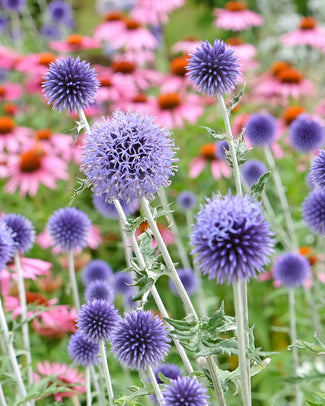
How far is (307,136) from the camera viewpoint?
2.78 m

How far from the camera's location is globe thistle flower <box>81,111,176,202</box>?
124 centimetres

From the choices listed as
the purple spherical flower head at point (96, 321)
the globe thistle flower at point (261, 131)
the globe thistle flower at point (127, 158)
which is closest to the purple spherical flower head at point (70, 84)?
the globe thistle flower at point (127, 158)

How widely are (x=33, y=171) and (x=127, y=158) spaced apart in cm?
226

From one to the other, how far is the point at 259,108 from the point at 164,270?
4031 millimetres

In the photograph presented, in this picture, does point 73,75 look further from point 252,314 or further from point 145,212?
point 252,314

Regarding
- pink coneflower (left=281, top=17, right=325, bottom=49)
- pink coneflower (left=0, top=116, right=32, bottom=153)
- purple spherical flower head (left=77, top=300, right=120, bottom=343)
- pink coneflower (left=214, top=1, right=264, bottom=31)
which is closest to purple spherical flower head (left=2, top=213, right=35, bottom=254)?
purple spherical flower head (left=77, top=300, right=120, bottom=343)

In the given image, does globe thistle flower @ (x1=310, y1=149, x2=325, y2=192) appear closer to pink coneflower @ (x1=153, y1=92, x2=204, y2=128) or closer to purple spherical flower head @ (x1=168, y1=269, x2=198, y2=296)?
purple spherical flower head @ (x1=168, y1=269, x2=198, y2=296)

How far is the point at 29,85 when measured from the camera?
393 cm

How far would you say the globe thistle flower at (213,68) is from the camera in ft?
4.80

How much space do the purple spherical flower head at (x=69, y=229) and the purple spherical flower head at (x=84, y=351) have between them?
1.50ft

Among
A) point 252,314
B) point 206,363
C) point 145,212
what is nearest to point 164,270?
point 145,212

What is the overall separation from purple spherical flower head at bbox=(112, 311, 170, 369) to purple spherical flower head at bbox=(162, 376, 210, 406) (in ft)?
0.79

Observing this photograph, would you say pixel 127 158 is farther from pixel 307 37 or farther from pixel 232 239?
pixel 307 37

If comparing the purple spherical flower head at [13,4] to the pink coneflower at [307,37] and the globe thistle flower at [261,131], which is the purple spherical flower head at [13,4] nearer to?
the pink coneflower at [307,37]
